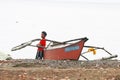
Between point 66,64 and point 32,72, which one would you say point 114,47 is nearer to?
point 66,64

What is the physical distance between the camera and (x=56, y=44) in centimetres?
2100

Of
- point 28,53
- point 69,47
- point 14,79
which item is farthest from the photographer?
point 28,53

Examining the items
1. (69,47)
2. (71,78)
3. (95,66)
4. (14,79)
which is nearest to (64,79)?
(71,78)

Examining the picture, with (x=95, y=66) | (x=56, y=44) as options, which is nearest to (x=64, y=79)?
(x=95, y=66)

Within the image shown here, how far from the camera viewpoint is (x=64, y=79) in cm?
1205

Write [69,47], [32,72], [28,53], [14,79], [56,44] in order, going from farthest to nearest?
[28,53] < [56,44] < [69,47] < [32,72] < [14,79]

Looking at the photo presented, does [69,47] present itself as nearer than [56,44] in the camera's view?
Yes

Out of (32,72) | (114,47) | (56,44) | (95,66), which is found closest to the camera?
(32,72)

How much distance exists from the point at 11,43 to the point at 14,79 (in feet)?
88.3

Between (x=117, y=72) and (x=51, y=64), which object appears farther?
(x=51, y=64)

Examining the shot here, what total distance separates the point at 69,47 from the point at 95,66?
433 cm

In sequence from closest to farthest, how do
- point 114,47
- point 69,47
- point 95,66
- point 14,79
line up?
point 14,79 → point 95,66 → point 69,47 → point 114,47

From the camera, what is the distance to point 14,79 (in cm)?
1197

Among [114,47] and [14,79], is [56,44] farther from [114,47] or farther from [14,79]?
[114,47]
